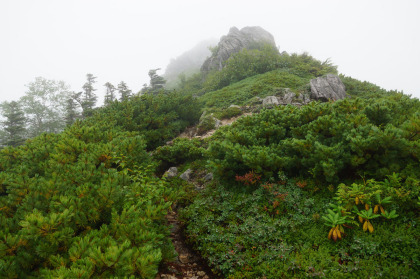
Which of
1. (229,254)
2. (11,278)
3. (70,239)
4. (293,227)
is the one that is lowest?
(229,254)

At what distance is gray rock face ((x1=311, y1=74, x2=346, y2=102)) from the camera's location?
1694 centimetres

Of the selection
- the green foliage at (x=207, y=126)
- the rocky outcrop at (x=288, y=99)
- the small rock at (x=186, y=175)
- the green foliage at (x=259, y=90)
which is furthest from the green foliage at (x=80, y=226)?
the green foliage at (x=259, y=90)

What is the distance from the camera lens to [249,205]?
602 cm

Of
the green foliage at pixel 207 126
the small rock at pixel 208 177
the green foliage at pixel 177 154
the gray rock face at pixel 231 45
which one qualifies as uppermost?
the gray rock face at pixel 231 45

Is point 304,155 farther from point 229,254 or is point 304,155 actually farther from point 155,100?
point 155,100

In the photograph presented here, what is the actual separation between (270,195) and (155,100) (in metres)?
12.3

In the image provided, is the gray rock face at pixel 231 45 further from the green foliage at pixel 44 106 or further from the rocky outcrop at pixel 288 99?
the green foliage at pixel 44 106

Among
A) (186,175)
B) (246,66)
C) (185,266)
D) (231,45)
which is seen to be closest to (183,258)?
(185,266)

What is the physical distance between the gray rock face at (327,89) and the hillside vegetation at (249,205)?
10.2 metres

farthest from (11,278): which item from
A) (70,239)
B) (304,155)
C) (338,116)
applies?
(338,116)

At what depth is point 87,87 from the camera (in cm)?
4038

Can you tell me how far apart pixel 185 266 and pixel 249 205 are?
2357 mm

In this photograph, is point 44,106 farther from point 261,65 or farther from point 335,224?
point 335,224

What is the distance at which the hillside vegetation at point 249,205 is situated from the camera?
3.28m
